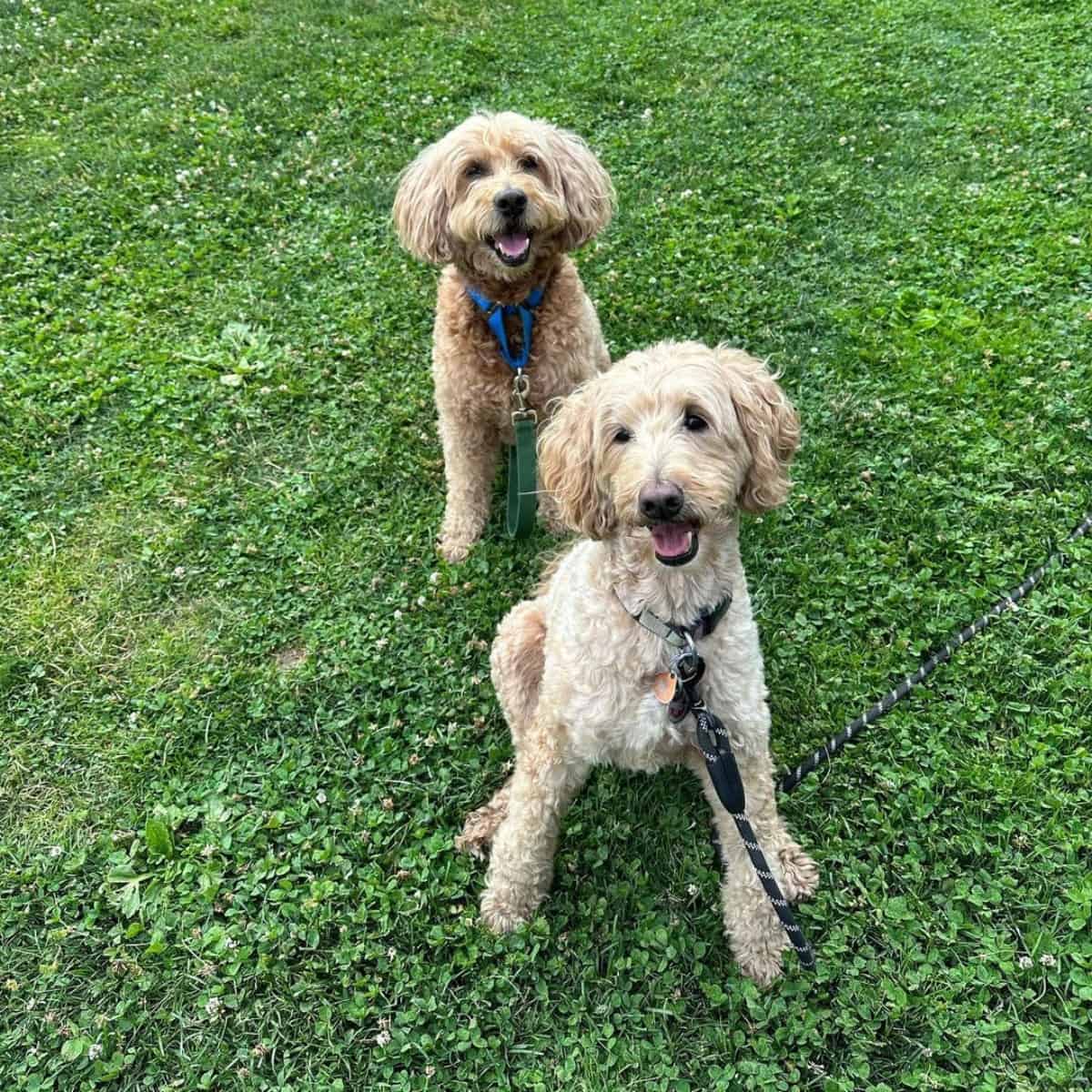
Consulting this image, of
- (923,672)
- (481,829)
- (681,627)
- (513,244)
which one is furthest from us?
(513,244)

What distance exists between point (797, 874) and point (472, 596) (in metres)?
2.13

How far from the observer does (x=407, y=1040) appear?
2916 millimetres

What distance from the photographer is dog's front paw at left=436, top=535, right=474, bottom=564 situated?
4.55 m

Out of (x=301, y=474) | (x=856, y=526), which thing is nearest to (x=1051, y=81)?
(x=856, y=526)

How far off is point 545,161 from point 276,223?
11.7 ft

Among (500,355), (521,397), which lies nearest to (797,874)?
(521,397)

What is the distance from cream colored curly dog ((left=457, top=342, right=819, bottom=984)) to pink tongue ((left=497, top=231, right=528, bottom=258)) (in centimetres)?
145

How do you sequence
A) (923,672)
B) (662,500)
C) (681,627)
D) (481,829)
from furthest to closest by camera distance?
(923,672) → (481,829) → (681,627) → (662,500)

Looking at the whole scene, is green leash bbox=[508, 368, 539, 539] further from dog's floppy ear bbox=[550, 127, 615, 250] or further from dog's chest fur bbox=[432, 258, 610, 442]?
dog's floppy ear bbox=[550, 127, 615, 250]

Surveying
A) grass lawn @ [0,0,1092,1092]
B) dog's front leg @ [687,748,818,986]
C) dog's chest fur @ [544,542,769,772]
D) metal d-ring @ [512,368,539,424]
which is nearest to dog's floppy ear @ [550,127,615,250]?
metal d-ring @ [512,368,539,424]

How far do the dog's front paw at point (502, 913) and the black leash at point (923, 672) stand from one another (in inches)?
49.3

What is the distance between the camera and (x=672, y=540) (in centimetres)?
254

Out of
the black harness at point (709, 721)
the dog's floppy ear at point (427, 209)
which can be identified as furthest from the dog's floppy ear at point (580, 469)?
the dog's floppy ear at point (427, 209)

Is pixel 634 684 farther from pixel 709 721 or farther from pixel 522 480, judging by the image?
pixel 522 480
